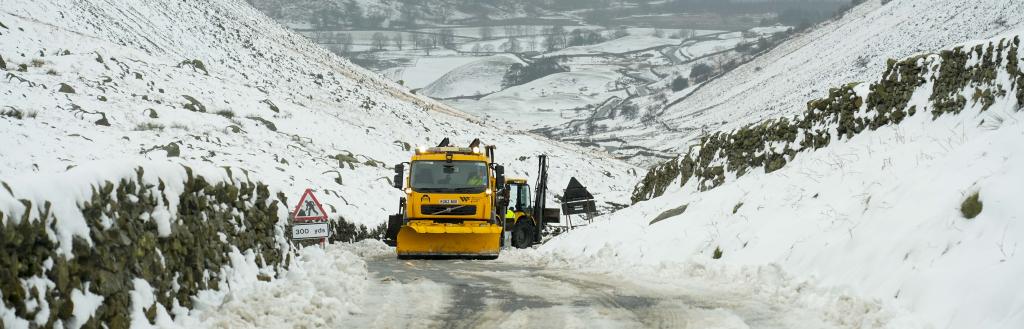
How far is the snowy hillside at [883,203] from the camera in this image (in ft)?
25.7

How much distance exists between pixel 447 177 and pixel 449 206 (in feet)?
2.48

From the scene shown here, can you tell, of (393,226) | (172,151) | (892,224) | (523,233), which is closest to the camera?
(892,224)

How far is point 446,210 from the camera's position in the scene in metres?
20.2

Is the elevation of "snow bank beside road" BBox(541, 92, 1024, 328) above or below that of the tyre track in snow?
above

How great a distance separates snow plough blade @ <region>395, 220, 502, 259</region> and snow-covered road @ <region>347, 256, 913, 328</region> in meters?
5.60

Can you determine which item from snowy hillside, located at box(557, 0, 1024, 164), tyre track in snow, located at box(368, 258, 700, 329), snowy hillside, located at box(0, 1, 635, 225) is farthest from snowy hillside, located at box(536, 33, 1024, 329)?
snowy hillside, located at box(557, 0, 1024, 164)

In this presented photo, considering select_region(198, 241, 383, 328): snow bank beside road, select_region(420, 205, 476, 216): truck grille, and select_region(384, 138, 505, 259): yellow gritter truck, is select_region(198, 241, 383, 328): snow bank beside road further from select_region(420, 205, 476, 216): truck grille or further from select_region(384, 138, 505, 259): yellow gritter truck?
select_region(420, 205, 476, 216): truck grille

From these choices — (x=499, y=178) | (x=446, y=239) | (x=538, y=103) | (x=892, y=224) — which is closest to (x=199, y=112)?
(x=499, y=178)

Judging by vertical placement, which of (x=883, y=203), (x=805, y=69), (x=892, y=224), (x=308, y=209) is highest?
(x=805, y=69)

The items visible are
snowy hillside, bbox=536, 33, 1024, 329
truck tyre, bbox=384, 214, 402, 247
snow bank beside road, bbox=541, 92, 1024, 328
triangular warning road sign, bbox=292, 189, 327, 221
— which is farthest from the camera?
truck tyre, bbox=384, 214, 402, 247

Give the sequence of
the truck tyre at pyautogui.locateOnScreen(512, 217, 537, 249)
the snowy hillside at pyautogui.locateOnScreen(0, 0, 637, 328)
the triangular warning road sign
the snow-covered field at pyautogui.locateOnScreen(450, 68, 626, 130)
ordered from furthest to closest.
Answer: the snow-covered field at pyautogui.locateOnScreen(450, 68, 626, 130)
the truck tyre at pyautogui.locateOnScreen(512, 217, 537, 249)
the triangular warning road sign
the snowy hillside at pyautogui.locateOnScreen(0, 0, 637, 328)

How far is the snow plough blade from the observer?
1958cm

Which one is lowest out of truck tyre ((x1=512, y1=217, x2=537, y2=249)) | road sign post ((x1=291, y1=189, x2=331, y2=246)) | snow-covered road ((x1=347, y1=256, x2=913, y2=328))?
truck tyre ((x1=512, y1=217, x2=537, y2=249))

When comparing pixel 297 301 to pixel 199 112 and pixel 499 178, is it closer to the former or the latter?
pixel 499 178
